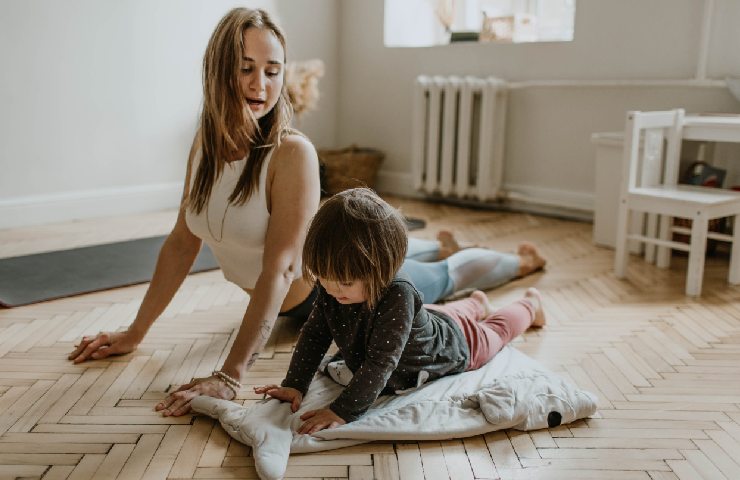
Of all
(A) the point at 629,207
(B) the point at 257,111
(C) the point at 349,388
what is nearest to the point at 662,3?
(A) the point at 629,207

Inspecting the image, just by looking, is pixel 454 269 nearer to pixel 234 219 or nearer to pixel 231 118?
pixel 234 219

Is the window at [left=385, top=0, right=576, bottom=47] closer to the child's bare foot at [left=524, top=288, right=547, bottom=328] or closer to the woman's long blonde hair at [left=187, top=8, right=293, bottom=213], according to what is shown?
the child's bare foot at [left=524, top=288, right=547, bottom=328]

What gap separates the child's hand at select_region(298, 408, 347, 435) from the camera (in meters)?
1.45

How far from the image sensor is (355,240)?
4.45 feet

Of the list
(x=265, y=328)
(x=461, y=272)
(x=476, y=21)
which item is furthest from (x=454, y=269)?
(x=476, y=21)

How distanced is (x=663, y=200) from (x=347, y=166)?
2.12 metres

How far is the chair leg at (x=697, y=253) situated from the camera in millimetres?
2516

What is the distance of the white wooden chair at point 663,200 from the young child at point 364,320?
48.9 inches

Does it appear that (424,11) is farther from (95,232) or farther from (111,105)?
(95,232)

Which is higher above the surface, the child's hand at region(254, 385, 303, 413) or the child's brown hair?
the child's brown hair

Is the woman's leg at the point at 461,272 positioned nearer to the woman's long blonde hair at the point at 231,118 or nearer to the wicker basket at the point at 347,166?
the woman's long blonde hair at the point at 231,118

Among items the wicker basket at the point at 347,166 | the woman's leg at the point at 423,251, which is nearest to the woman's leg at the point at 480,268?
the woman's leg at the point at 423,251

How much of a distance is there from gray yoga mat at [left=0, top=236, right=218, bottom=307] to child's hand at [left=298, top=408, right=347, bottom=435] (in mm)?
1304

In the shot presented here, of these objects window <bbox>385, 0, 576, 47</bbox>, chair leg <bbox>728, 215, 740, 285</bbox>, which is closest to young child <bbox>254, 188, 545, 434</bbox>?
chair leg <bbox>728, 215, 740, 285</bbox>
